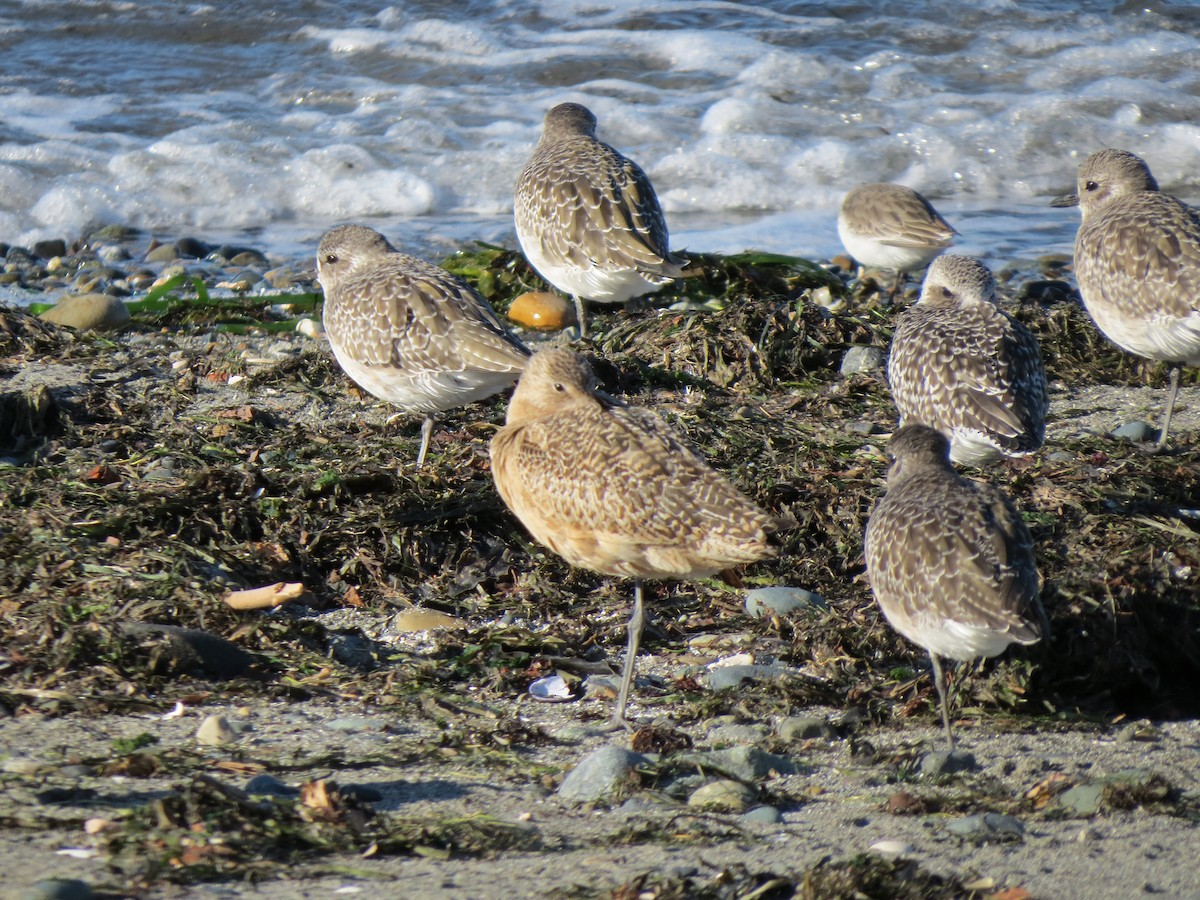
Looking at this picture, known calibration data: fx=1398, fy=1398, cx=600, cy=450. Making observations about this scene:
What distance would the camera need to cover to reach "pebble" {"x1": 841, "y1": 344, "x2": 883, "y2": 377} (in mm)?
7316

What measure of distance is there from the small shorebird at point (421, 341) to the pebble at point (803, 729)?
7.29 feet

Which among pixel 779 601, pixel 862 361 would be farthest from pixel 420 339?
pixel 862 361

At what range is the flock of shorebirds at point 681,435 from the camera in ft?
14.5

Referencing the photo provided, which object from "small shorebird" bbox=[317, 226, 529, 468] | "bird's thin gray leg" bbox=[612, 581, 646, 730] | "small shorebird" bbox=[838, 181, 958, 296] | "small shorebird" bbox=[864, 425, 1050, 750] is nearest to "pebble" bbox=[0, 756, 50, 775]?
"bird's thin gray leg" bbox=[612, 581, 646, 730]

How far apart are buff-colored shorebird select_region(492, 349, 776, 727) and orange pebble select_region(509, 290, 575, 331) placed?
11.7 ft

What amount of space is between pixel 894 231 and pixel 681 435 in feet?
15.4

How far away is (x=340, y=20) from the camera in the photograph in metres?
16.2

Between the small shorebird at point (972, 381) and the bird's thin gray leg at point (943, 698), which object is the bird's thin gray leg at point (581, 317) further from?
the bird's thin gray leg at point (943, 698)

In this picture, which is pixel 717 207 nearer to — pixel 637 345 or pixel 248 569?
pixel 637 345

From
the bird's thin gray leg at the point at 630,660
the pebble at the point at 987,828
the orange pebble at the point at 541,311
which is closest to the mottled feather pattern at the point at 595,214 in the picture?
the orange pebble at the point at 541,311

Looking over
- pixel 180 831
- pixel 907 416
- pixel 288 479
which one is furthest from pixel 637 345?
pixel 180 831

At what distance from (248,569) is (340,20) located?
Answer: 12.3 metres

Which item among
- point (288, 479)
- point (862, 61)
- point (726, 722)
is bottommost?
point (726, 722)

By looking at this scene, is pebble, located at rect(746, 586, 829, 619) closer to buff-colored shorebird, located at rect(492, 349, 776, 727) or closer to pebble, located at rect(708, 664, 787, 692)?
pebble, located at rect(708, 664, 787, 692)
